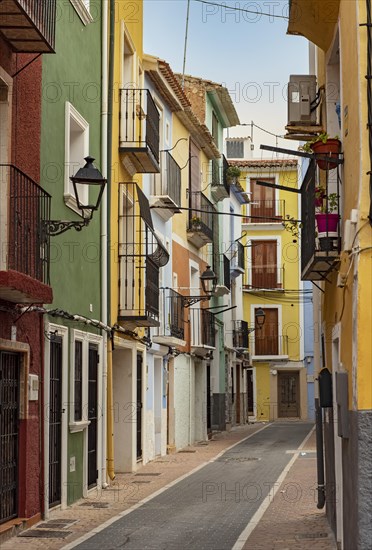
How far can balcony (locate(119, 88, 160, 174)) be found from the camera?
66.2 ft

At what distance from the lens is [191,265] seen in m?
31.7

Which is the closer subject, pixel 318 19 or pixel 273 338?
pixel 318 19

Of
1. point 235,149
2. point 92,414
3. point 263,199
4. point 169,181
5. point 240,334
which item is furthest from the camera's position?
point 235,149

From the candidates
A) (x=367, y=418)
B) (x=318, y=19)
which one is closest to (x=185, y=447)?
(x=318, y=19)

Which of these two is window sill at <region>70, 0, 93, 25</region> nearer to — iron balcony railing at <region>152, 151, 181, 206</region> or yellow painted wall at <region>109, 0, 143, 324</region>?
yellow painted wall at <region>109, 0, 143, 324</region>

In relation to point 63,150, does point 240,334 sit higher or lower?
lower

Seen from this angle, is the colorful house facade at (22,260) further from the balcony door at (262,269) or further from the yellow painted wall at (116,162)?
the balcony door at (262,269)

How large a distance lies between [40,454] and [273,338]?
39292 mm

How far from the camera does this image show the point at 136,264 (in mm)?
20469

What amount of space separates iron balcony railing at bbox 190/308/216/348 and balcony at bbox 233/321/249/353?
836cm

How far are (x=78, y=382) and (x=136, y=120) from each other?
651 cm

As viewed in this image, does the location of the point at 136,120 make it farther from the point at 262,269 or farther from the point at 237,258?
the point at 262,269

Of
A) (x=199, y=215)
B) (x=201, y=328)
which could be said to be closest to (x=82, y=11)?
(x=199, y=215)

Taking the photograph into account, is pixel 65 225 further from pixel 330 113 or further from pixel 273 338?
pixel 273 338
